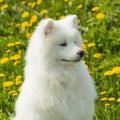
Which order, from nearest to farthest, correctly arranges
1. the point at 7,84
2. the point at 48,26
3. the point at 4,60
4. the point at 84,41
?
the point at 48,26 → the point at 7,84 → the point at 4,60 → the point at 84,41

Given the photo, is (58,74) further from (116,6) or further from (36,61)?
(116,6)

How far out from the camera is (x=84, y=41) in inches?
315

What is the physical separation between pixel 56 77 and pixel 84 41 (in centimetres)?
259

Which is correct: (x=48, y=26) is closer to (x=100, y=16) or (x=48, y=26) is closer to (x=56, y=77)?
(x=56, y=77)

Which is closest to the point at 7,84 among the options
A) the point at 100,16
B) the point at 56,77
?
the point at 56,77

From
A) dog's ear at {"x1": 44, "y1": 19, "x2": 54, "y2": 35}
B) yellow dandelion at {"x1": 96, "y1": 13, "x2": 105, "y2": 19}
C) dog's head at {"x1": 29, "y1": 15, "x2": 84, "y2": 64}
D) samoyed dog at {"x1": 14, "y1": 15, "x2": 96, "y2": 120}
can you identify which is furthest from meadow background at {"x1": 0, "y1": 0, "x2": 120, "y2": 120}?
dog's ear at {"x1": 44, "y1": 19, "x2": 54, "y2": 35}

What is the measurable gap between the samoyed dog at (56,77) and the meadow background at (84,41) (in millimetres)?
738

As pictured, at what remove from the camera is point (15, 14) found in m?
10.0

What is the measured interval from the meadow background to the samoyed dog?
0.74 meters

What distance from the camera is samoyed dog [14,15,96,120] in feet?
17.4

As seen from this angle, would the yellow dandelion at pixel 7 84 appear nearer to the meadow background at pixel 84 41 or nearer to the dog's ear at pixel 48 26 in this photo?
the meadow background at pixel 84 41

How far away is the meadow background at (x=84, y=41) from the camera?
22.2 ft

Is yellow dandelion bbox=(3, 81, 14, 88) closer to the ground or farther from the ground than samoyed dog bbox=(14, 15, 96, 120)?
closer to the ground

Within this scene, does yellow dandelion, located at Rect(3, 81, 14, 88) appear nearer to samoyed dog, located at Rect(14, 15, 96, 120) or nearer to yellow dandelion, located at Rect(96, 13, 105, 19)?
samoyed dog, located at Rect(14, 15, 96, 120)
